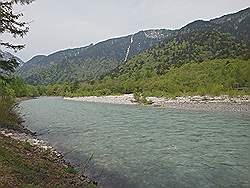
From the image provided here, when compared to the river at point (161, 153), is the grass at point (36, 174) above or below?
above

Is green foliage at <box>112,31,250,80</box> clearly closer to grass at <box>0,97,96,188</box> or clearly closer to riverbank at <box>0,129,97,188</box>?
grass at <box>0,97,96,188</box>

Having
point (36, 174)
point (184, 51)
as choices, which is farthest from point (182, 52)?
point (36, 174)

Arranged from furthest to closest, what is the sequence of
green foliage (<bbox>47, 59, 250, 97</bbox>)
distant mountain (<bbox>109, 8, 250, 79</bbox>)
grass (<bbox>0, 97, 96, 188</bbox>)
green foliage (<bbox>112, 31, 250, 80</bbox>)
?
distant mountain (<bbox>109, 8, 250, 79</bbox>) → green foliage (<bbox>112, 31, 250, 80</bbox>) → green foliage (<bbox>47, 59, 250, 97</bbox>) → grass (<bbox>0, 97, 96, 188</bbox>)

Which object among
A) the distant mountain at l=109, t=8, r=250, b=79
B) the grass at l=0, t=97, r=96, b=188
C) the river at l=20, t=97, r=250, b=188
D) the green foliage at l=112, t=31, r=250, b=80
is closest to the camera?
the grass at l=0, t=97, r=96, b=188

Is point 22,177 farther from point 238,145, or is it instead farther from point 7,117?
point 7,117

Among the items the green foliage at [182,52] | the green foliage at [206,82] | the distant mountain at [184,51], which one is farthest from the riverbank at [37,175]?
the distant mountain at [184,51]

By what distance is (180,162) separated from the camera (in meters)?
19.0

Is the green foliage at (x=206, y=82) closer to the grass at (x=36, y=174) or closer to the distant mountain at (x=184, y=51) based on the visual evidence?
the distant mountain at (x=184, y=51)

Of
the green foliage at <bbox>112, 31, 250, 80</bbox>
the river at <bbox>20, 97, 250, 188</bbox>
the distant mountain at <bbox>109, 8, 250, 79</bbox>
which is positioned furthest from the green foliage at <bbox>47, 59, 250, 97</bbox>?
the river at <bbox>20, 97, 250, 188</bbox>

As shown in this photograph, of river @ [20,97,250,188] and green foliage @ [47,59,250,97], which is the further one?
green foliage @ [47,59,250,97]

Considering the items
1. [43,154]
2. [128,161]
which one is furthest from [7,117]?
[128,161]

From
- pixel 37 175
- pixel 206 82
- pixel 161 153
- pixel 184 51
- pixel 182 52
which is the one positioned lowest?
pixel 206 82

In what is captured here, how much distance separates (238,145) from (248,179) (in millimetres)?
8509

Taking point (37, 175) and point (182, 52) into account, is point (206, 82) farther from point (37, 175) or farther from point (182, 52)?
point (37, 175)
